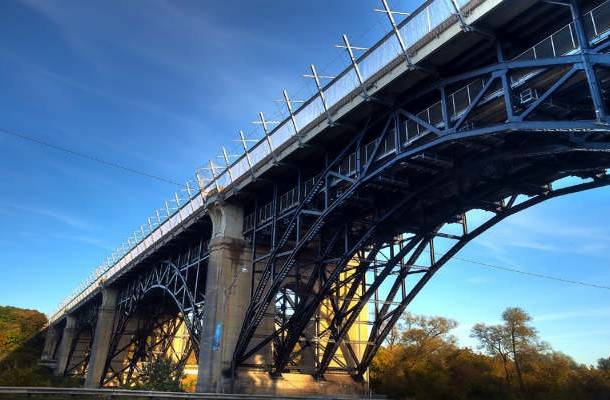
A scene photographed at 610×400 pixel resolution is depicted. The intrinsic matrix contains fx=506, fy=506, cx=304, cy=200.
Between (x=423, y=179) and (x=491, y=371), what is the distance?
2742 cm

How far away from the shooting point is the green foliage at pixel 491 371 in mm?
39625

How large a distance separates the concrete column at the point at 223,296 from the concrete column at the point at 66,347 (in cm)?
5706

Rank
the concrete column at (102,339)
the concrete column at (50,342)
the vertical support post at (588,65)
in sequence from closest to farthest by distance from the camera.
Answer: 1. the vertical support post at (588,65)
2. the concrete column at (102,339)
3. the concrete column at (50,342)

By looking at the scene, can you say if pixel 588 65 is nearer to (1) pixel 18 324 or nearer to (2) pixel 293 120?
(2) pixel 293 120

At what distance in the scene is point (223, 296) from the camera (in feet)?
100

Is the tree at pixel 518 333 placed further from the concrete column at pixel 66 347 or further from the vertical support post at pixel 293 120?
the concrete column at pixel 66 347

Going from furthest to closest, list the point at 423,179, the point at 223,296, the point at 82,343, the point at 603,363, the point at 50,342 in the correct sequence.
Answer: the point at 50,342 → the point at 82,343 → the point at 603,363 → the point at 223,296 → the point at 423,179

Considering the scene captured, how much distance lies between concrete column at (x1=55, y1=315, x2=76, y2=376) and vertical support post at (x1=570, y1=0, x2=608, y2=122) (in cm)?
8157

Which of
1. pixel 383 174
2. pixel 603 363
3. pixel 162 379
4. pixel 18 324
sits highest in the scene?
pixel 18 324

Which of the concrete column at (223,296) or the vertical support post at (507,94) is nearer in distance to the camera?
the vertical support post at (507,94)

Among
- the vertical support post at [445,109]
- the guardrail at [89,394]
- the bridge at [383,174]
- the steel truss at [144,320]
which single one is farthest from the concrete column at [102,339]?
the vertical support post at [445,109]

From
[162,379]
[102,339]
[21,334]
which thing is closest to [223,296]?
[162,379]

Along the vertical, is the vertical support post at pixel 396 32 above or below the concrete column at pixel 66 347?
above

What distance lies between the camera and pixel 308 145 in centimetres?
2477
